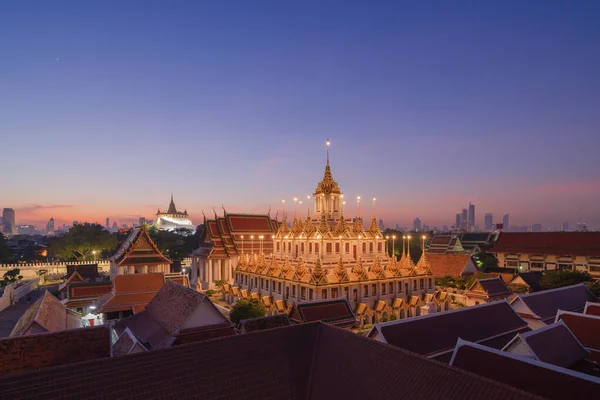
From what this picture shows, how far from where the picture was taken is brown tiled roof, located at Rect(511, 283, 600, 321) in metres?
20.0

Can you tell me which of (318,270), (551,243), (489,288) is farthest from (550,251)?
(318,270)

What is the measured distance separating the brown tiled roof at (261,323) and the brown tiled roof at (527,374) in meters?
7.28

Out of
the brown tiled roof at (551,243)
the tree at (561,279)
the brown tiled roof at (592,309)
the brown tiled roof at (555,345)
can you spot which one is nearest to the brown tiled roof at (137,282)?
the brown tiled roof at (555,345)

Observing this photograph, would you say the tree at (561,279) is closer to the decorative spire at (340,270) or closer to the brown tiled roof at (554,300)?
the brown tiled roof at (554,300)

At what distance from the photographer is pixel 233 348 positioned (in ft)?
30.5

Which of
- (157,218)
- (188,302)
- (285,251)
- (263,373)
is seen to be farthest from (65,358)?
(157,218)

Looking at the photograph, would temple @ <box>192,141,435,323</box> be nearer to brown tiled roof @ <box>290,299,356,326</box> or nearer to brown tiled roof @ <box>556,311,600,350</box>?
brown tiled roof @ <box>290,299,356,326</box>

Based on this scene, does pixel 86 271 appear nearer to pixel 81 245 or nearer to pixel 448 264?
pixel 81 245

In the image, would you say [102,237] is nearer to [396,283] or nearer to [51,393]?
[396,283]

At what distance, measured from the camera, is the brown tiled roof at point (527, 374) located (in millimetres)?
8695

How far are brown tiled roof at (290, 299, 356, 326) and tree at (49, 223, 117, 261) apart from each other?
48.9 meters

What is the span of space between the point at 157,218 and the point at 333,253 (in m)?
121

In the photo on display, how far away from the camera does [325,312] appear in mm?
20047

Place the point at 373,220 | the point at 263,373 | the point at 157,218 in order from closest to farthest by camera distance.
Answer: the point at 263,373
the point at 373,220
the point at 157,218
